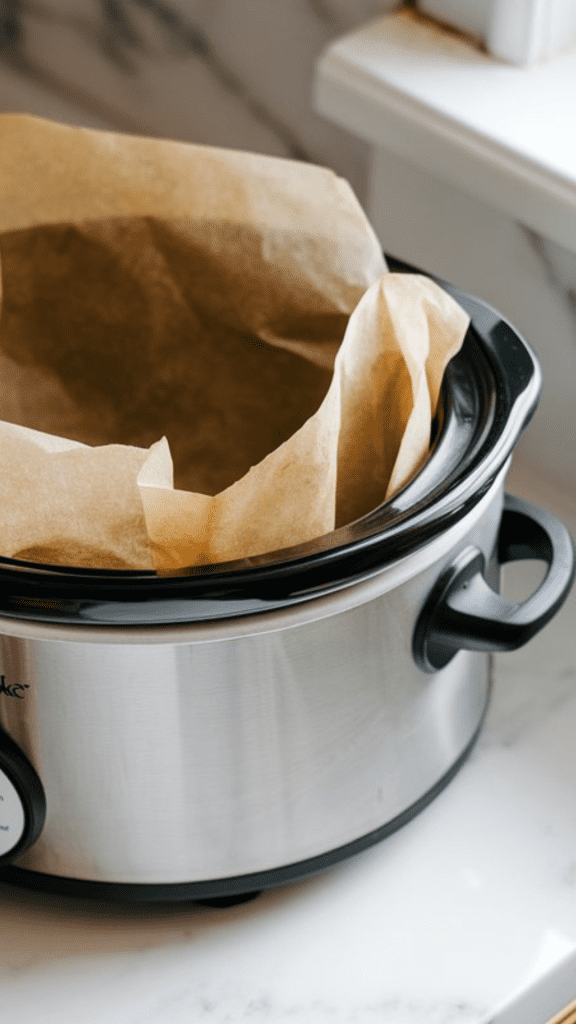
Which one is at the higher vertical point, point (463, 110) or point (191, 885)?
point (463, 110)

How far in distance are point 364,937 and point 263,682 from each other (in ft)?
0.41

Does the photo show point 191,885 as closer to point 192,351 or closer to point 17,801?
point 17,801

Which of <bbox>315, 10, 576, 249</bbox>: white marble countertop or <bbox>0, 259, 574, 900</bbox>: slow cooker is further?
<bbox>315, 10, 576, 249</bbox>: white marble countertop

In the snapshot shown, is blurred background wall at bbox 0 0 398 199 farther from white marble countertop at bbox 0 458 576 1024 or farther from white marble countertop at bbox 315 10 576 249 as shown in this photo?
white marble countertop at bbox 0 458 576 1024

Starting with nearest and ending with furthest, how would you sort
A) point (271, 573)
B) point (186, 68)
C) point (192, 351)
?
point (271, 573) < point (192, 351) < point (186, 68)

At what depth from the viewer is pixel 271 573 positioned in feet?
1.40

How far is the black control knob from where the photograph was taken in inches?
18.5

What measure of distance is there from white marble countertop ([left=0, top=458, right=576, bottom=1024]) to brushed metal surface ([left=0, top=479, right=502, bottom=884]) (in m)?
0.03

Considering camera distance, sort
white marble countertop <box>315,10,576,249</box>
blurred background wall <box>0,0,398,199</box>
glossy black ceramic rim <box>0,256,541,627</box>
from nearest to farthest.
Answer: glossy black ceramic rim <box>0,256,541,627</box> → white marble countertop <box>315,10,576,249</box> → blurred background wall <box>0,0,398,199</box>

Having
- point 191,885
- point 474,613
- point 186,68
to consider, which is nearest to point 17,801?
point 191,885

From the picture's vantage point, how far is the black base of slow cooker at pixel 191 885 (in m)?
0.50

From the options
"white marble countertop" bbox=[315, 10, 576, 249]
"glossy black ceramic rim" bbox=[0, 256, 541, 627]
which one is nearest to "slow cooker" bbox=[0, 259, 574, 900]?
"glossy black ceramic rim" bbox=[0, 256, 541, 627]

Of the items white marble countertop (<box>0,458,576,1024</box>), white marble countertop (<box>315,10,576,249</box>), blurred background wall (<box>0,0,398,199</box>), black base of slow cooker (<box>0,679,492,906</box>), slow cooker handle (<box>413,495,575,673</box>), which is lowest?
white marble countertop (<box>0,458,576,1024</box>)

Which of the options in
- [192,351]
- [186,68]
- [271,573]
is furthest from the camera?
[186,68]
